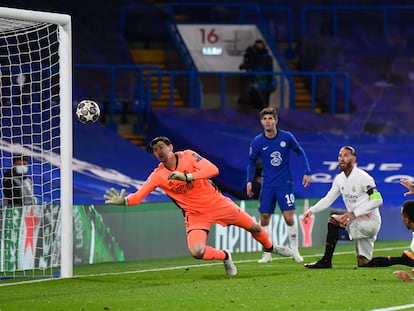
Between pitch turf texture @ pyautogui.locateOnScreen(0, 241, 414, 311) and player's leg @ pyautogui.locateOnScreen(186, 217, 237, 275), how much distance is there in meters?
0.20

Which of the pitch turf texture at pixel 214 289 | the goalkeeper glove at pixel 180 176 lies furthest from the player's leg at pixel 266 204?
the goalkeeper glove at pixel 180 176

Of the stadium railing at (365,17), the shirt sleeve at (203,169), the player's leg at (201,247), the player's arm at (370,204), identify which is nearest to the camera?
the shirt sleeve at (203,169)

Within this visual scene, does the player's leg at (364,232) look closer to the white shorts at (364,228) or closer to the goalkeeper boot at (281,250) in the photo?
the white shorts at (364,228)

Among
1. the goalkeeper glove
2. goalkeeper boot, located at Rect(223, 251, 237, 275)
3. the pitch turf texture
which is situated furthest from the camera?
goalkeeper boot, located at Rect(223, 251, 237, 275)

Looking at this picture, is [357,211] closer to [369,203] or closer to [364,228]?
[369,203]

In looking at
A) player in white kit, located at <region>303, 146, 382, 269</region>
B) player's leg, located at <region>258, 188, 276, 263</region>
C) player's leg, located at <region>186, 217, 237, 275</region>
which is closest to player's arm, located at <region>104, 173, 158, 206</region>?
player's leg, located at <region>186, 217, 237, 275</region>

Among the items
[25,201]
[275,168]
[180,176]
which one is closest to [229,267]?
[180,176]

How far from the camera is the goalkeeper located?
13648 mm

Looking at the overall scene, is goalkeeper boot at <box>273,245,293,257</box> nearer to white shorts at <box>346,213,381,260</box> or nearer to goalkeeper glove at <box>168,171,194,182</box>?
white shorts at <box>346,213,381,260</box>

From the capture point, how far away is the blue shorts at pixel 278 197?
54.4 ft

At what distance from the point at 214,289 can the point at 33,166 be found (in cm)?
728

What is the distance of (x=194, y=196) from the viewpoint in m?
14.0

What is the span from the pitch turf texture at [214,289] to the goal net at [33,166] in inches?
24.8

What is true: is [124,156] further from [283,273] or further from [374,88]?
[283,273]
